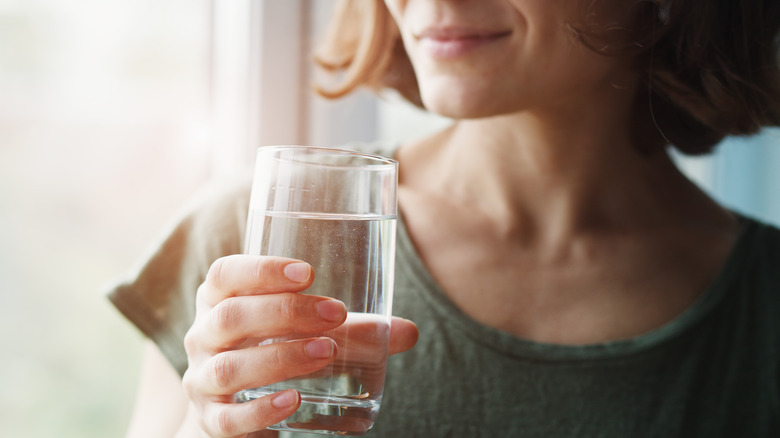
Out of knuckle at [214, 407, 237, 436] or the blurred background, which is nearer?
knuckle at [214, 407, 237, 436]

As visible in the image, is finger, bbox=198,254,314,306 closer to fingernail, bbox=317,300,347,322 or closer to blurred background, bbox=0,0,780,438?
fingernail, bbox=317,300,347,322

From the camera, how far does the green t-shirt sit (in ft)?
3.24

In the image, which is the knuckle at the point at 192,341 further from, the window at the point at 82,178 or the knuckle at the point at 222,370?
the window at the point at 82,178

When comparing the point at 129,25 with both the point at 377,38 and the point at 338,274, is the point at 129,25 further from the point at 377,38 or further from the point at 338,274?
the point at 338,274

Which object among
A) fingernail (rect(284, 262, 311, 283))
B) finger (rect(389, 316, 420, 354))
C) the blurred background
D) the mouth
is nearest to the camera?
fingernail (rect(284, 262, 311, 283))

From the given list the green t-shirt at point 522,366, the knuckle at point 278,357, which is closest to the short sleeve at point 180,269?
the green t-shirt at point 522,366

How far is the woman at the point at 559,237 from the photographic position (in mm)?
887

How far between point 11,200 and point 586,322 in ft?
3.00

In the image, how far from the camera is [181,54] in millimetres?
1278

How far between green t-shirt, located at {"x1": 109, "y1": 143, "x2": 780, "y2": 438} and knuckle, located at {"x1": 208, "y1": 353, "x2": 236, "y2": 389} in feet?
1.13

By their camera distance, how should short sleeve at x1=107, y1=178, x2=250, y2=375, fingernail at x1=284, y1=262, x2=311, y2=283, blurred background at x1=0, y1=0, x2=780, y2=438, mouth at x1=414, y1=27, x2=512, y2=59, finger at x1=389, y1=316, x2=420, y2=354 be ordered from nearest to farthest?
fingernail at x1=284, y1=262, x2=311, y2=283 → finger at x1=389, y1=316, x2=420, y2=354 → mouth at x1=414, y1=27, x2=512, y2=59 → short sleeve at x1=107, y1=178, x2=250, y2=375 → blurred background at x1=0, y1=0, x2=780, y2=438

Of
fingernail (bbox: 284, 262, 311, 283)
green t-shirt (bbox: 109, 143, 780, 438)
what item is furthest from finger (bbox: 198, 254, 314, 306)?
green t-shirt (bbox: 109, 143, 780, 438)

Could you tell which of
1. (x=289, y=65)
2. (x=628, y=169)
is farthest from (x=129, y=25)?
(x=628, y=169)

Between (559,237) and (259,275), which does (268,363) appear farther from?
(559,237)
